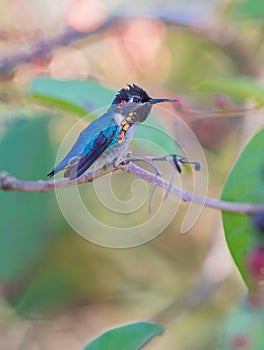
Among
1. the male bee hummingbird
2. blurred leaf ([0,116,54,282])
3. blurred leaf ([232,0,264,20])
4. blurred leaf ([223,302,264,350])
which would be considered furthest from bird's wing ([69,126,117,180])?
blurred leaf ([0,116,54,282])

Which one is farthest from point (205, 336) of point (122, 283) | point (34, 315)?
point (34, 315)

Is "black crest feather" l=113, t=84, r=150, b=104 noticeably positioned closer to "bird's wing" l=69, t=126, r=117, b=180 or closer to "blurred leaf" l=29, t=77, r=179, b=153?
"bird's wing" l=69, t=126, r=117, b=180

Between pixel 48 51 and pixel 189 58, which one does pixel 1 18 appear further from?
pixel 189 58

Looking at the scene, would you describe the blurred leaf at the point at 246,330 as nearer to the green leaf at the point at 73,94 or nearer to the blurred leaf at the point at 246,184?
the blurred leaf at the point at 246,184

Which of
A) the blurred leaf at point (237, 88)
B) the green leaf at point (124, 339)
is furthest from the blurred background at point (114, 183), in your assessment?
the green leaf at point (124, 339)

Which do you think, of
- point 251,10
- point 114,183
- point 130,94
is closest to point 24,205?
point 114,183
